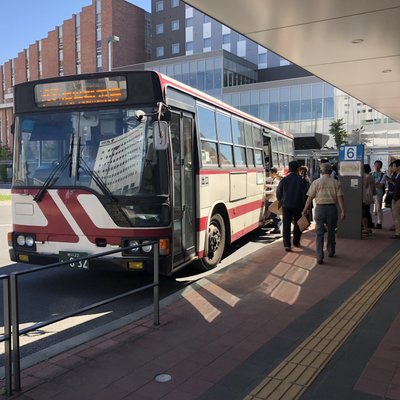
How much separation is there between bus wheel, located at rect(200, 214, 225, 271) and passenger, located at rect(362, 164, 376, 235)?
483 cm

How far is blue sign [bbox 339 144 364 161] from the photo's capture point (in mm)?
10875

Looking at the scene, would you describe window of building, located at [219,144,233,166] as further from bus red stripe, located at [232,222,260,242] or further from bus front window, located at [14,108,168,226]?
bus front window, located at [14,108,168,226]

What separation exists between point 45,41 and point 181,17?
1059 inches

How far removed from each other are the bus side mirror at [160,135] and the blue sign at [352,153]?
6659mm

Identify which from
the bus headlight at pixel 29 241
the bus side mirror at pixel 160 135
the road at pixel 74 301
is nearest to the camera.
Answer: the road at pixel 74 301

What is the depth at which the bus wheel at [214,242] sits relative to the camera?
25.5ft

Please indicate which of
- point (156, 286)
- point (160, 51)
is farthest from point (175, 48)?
point (156, 286)

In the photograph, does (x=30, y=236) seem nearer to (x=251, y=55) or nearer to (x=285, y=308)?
(x=285, y=308)

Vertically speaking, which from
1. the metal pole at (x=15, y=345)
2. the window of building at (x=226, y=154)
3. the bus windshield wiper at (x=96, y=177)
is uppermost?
the window of building at (x=226, y=154)

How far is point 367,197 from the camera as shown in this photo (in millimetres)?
11477

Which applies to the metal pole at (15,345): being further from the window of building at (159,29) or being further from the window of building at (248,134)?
the window of building at (159,29)

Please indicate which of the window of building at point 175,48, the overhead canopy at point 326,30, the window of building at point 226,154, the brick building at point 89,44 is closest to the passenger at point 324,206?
the window of building at point 226,154

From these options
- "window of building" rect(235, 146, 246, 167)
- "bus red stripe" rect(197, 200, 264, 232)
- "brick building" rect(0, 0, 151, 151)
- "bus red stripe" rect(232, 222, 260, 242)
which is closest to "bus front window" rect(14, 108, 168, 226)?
"bus red stripe" rect(197, 200, 264, 232)

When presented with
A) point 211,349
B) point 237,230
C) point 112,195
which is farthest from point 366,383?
point 237,230
